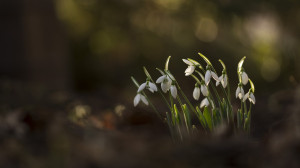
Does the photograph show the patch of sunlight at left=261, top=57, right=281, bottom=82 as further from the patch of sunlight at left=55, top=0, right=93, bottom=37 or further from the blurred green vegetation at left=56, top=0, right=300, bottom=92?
the patch of sunlight at left=55, top=0, right=93, bottom=37

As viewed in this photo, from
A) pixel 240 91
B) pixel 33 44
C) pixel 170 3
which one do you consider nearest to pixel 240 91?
pixel 240 91

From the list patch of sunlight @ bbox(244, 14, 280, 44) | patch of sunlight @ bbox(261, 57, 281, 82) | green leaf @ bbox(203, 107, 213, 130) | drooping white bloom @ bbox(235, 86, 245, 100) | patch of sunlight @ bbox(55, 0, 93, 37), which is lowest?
green leaf @ bbox(203, 107, 213, 130)

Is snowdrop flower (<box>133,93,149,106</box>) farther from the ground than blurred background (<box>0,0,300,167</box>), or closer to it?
closer to it

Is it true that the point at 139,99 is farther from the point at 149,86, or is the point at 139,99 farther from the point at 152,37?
the point at 152,37

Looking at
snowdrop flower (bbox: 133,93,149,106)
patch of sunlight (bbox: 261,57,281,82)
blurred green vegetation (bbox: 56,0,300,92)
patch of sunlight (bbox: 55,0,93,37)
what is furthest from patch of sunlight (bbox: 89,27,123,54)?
snowdrop flower (bbox: 133,93,149,106)

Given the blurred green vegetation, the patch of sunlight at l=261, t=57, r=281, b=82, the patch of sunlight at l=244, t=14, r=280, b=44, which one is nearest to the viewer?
the patch of sunlight at l=261, t=57, r=281, b=82

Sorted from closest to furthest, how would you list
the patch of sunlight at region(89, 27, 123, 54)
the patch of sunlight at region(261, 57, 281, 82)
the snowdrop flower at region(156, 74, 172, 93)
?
the snowdrop flower at region(156, 74, 172, 93) → the patch of sunlight at region(261, 57, 281, 82) → the patch of sunlight at region(89, 27, 123, 54)
